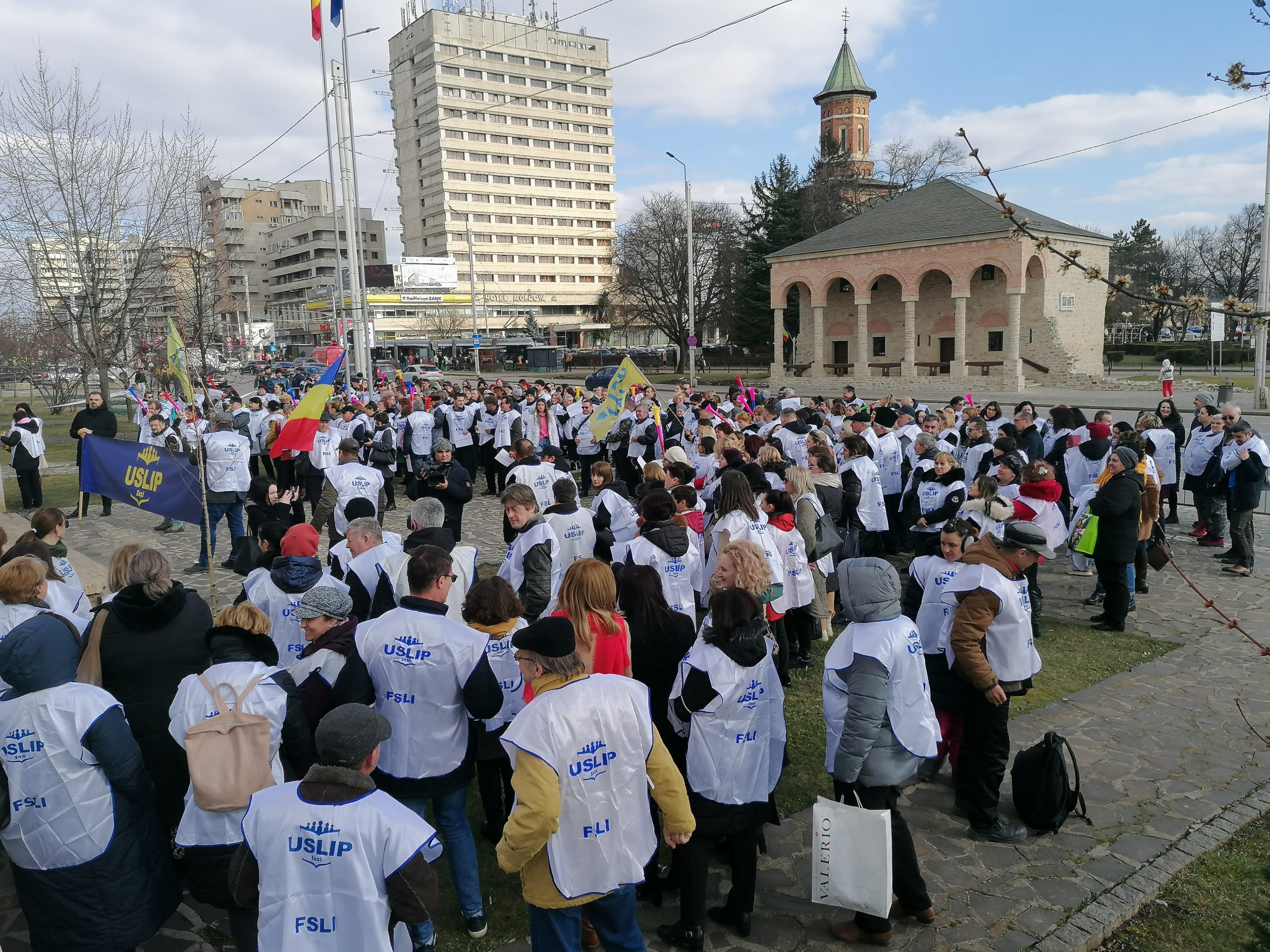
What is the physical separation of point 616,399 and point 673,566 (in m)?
6.75

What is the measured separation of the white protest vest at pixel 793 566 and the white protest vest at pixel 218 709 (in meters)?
4.25

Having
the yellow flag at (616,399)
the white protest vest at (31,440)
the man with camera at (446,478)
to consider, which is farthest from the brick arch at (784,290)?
the man with camera at (446,478)

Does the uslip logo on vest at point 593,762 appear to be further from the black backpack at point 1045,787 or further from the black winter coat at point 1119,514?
the black winter coat at point 1119,514

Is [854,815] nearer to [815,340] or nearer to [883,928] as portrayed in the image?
[883,928]

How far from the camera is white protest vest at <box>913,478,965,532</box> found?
8633 mm

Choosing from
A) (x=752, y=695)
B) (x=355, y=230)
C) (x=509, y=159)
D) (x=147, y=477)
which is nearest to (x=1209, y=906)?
(x=752, y=695)

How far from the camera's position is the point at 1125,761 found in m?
5.91

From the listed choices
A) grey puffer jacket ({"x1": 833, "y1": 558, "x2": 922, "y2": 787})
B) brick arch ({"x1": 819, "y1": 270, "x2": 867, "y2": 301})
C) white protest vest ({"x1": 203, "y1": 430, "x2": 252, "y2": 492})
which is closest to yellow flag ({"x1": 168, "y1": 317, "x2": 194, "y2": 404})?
white protest vest ({"x1": 203, "y1": 430, "x2": 252, "y2": 492})

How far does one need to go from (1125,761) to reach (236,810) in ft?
18.8

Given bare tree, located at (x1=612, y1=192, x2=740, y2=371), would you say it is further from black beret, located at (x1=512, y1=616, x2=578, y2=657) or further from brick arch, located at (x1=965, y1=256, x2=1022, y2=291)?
black beret, located at (x1=512, y1=616, x2=578, y2=657)

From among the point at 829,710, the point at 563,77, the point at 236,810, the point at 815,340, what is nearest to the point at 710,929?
the point at 829,710

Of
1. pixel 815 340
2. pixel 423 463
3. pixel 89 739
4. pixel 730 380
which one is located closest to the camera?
pixel 89 739

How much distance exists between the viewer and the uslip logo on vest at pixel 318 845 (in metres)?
2.69

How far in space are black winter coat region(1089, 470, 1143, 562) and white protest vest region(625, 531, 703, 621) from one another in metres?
4.29
